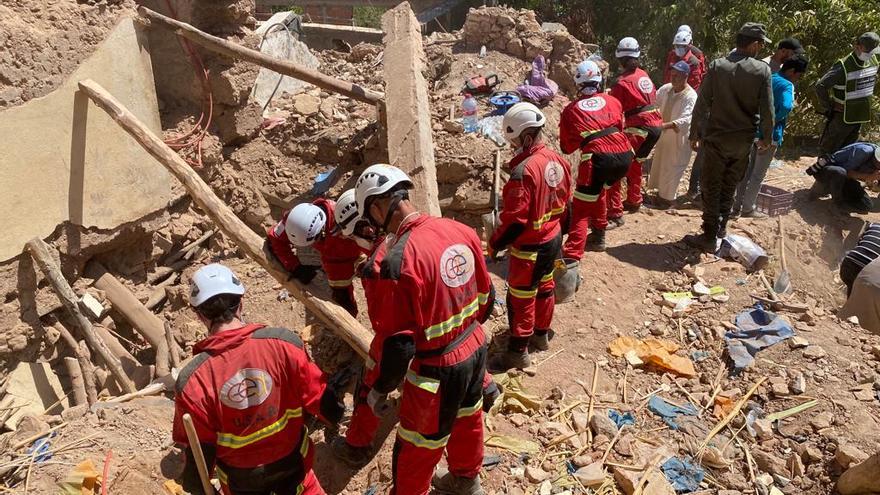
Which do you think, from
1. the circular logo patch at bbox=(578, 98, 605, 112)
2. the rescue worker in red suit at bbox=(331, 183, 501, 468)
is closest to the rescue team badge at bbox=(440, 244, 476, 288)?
the rescue worker in red suit at bbox=(331, 183, 501, 468)

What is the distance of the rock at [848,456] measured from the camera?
388 cm

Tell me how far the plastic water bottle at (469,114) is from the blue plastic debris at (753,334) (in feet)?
11.9

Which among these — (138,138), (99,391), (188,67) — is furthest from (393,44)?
(99,391)

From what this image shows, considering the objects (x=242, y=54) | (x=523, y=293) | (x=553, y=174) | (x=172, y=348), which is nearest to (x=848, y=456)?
(x=523, y=293)

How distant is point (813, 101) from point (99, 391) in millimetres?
10777

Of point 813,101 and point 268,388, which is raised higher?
point 268,388

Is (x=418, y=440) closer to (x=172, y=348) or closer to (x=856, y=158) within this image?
(x=172, y=348)

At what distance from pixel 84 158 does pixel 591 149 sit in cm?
484

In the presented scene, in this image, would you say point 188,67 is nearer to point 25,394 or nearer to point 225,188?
point 225,188

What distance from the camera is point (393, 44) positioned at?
25.3 ft

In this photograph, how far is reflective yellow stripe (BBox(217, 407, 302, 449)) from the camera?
3080mm

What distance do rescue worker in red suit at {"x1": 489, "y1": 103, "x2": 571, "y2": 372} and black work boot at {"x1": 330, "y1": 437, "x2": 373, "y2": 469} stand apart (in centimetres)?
145

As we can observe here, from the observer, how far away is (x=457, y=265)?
330cm

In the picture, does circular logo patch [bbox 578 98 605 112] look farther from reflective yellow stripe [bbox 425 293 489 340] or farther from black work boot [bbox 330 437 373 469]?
black work boot [bbox 330 437 373 469]
